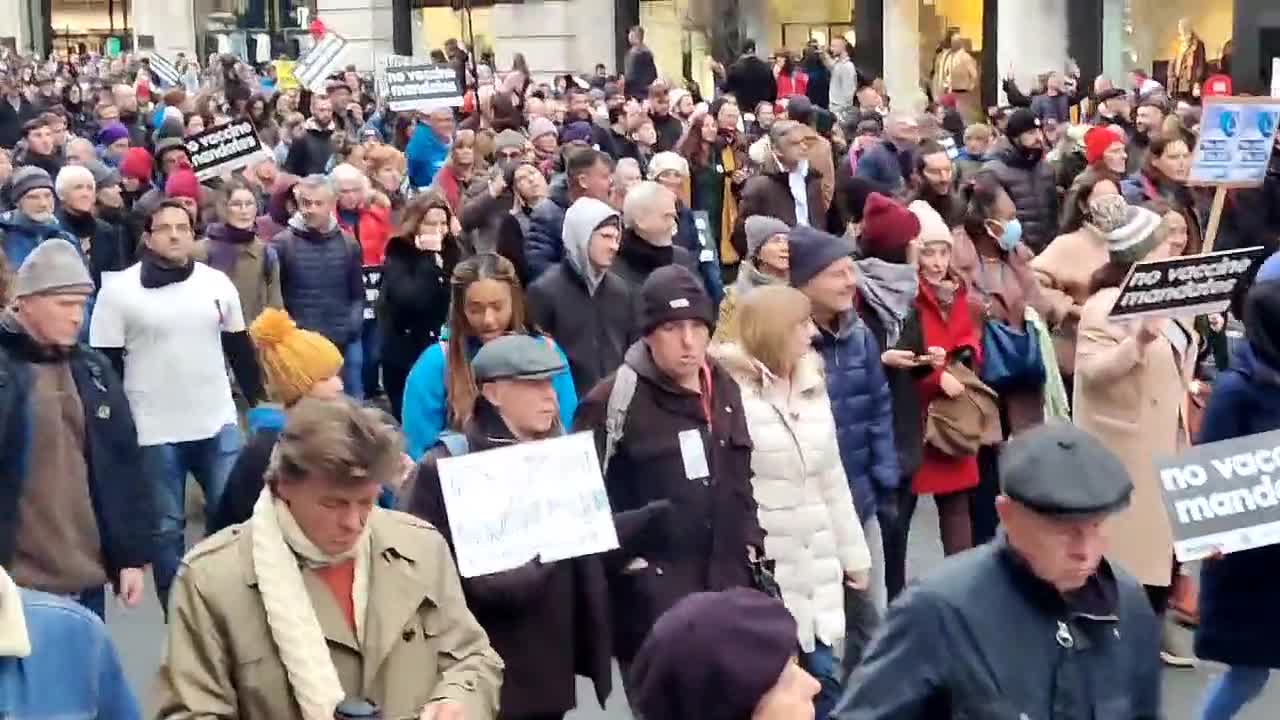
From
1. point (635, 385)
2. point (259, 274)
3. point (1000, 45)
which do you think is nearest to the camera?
point (635, 385)

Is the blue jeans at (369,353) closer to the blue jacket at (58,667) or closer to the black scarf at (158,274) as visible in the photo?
the black scarf at (158,274)

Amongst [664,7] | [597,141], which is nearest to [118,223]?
[597,141]

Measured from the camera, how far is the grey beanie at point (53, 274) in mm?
6500

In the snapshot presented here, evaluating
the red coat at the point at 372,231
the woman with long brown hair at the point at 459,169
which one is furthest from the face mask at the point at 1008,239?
the woman with long brown hair at the point at 459,169

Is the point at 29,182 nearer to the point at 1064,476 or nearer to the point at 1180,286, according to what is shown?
the point at 1180,286

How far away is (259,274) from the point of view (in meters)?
11.1

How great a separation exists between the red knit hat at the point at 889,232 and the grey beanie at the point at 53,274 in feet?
9.83

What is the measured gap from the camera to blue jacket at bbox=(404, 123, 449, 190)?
57.1 ft

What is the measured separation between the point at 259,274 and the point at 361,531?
7.05m

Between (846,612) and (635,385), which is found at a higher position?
(635,385)

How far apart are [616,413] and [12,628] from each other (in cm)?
311

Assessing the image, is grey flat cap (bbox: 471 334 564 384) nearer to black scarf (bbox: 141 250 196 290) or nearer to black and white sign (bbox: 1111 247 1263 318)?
black and white sign (bbox: 1111 247 1263 318)

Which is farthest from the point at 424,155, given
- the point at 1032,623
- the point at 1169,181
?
the point at 1032,623

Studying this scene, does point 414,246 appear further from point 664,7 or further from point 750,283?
point 664,7
